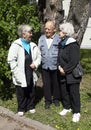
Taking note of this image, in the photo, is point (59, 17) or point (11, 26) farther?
point (59, 17)

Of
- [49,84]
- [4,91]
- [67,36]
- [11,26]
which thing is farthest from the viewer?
[4,91]

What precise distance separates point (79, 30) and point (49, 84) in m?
1.86

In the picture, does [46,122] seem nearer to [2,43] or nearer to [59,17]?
[2,43]

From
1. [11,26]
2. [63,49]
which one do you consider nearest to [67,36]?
[63,49]

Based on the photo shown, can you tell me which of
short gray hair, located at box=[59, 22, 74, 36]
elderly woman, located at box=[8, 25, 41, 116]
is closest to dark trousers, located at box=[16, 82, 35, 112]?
elderly woman, located at box=[8, 25, 41, 116]

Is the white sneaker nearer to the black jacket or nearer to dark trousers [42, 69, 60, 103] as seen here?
dark trousers [42, 69, 60, 103]

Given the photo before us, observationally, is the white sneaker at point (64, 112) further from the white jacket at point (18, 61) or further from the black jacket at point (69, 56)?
the white jacket at point (18, 61)

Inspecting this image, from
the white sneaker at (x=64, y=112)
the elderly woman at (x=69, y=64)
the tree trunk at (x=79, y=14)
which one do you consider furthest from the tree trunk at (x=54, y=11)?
the white sneaker at (x=64, y=112)

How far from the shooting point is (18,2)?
27.2 ft

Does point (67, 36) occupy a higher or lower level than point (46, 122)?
higher

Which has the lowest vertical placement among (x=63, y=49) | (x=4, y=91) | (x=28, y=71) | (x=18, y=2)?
(x=4, y=91)

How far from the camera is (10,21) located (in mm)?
8070

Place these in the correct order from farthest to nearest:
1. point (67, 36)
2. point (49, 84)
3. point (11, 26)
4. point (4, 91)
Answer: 1. point (4, 91)
2. point (11, 26)
3. point (49, 84)
4. point (67, 36)

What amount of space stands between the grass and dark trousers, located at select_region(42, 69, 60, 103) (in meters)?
0.22
